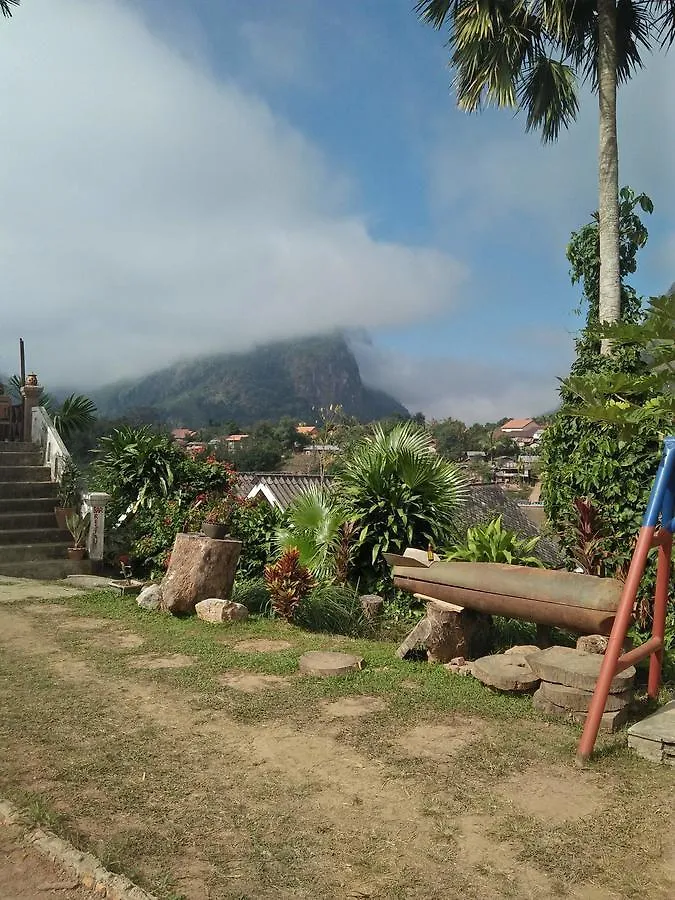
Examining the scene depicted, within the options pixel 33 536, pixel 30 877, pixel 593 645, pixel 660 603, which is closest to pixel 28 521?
pixel 33 536

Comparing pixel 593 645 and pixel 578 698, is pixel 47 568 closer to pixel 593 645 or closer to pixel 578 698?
pixel 593 645

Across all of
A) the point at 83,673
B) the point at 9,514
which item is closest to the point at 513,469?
the point at 9,514

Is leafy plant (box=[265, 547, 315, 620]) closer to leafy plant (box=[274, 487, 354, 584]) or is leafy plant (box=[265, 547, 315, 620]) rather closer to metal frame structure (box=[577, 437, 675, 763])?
leafy plant (box=[274, 487, 354, 584])

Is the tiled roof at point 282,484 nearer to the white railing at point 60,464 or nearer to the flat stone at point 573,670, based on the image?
the white railing at point 60,464

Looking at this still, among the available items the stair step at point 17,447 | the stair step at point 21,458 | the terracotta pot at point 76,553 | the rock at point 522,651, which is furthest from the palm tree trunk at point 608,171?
the stair step at point 17,447

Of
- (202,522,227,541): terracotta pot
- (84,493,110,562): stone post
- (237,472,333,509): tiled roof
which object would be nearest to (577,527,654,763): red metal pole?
(202,522,227,541): terracotta pot

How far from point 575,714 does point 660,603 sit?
37.3 inches

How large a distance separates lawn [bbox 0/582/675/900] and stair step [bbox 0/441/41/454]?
7.67 meters

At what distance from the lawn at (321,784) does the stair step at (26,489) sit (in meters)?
6.30

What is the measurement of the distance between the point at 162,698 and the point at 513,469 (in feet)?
198

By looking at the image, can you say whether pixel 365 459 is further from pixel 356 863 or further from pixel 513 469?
pixel 513 469

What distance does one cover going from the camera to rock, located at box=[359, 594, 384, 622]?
8.18 m

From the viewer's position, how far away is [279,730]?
184 inches

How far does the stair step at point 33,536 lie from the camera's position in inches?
440
